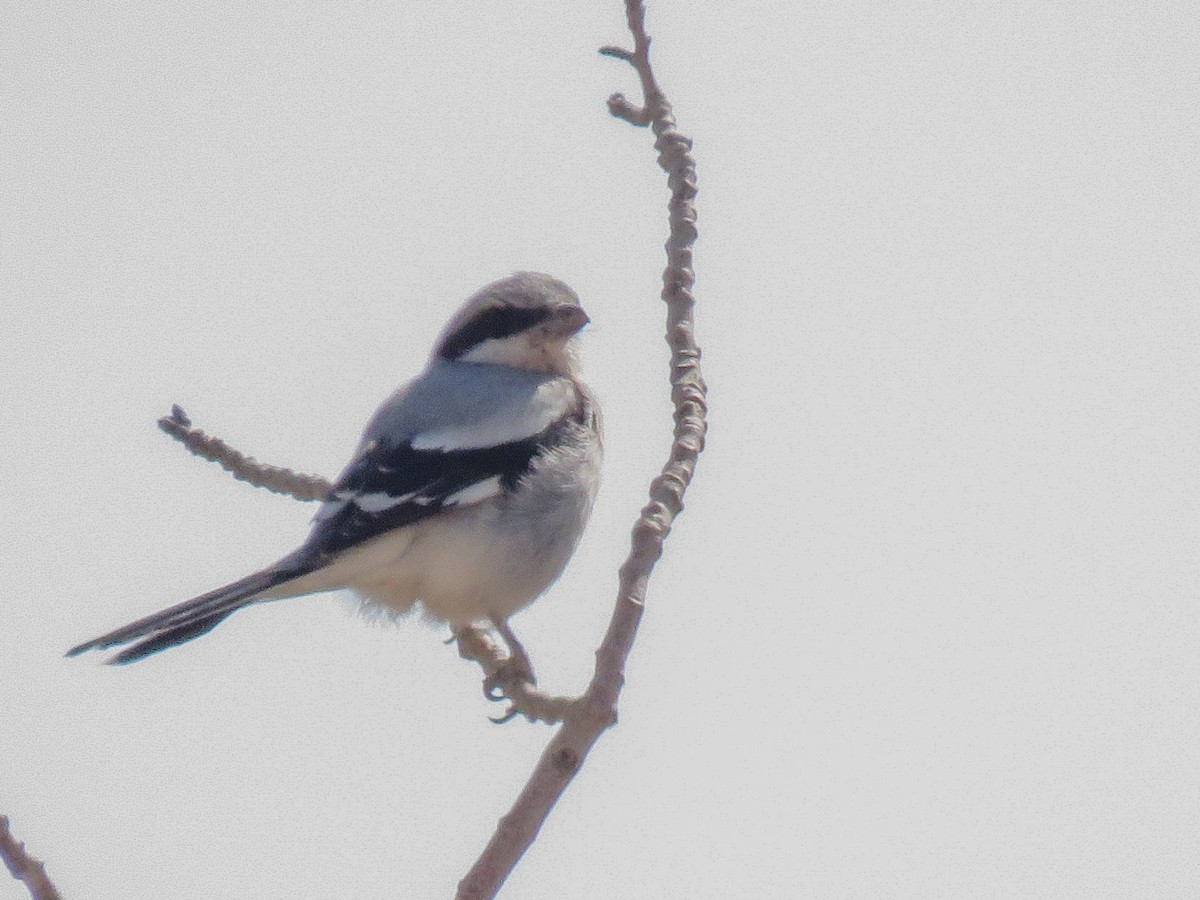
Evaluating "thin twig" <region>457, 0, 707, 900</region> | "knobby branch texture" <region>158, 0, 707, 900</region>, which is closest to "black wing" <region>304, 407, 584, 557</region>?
"knobby branch texture" <region>158, 0, 707, 900</region>

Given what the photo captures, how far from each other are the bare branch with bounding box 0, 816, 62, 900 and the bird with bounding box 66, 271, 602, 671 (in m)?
2.20

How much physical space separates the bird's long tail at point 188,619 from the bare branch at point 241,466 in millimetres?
546

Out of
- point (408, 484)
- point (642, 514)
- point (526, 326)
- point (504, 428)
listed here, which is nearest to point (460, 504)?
point (408, 484)

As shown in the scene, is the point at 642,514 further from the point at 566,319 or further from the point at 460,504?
the point at 566,319

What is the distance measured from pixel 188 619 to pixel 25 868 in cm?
200

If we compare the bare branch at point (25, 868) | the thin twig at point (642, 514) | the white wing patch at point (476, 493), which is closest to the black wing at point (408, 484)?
the white wing patch at point (476, 493)

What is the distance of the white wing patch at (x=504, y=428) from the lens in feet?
16.9

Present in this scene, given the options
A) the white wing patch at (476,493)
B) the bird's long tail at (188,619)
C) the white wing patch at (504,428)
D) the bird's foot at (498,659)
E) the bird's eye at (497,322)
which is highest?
the bird's eye at (497,322)

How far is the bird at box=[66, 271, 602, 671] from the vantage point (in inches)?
192

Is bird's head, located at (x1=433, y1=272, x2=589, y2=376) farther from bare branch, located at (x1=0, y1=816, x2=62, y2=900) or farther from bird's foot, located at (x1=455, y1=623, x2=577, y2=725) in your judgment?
bare branch, located at (x1=0, y1=816, x2=62, y2=900)

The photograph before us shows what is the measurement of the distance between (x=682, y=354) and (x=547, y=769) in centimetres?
111

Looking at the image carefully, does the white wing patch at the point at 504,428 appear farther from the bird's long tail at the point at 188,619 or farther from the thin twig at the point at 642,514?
the thin twig at the point at 642,514

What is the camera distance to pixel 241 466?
5062 millimetres

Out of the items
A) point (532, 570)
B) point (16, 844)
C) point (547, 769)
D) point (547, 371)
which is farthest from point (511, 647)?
point (16, 844)
